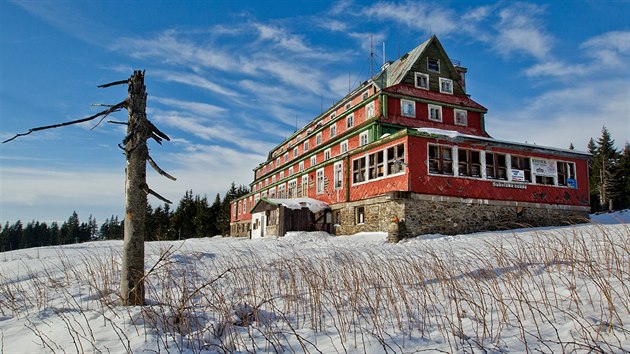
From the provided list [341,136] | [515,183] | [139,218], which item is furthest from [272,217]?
[139,218]

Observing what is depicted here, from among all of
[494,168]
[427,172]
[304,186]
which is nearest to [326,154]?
[304,186]

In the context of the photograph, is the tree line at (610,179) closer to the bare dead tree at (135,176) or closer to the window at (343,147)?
the window at (343,147)

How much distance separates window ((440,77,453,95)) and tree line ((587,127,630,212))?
29177 mm

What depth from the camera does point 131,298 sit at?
5902 mm

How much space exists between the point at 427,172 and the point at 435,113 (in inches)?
403

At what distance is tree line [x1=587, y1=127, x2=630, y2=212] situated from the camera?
46.5 meters

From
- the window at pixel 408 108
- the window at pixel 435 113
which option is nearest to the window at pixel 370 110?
the window at pixel 408 108

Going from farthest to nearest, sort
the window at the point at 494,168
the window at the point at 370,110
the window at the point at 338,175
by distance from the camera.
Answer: the window at the point at 370,110, the window at the point at 338,175, the window at the point at 494,168

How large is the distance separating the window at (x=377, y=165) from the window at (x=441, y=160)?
107 inches

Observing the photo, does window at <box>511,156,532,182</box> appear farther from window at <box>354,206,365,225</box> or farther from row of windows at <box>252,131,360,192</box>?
row of windows at <box>252,131,360,192</box>

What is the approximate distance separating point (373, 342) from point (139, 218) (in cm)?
414

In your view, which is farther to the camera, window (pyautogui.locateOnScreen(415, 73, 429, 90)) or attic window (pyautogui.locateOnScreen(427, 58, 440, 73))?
attic window (pyautogui.locateOnScreen(427, 58, 440, 73))

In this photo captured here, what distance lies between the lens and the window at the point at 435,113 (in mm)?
27812

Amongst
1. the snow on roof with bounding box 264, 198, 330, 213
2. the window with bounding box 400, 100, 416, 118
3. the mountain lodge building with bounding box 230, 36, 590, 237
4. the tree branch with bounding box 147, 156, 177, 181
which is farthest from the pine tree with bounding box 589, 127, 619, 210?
the tree branch with bounding box 147, 156, 177, 181
